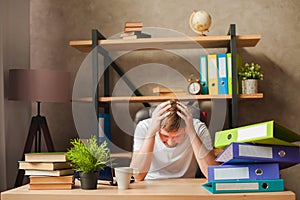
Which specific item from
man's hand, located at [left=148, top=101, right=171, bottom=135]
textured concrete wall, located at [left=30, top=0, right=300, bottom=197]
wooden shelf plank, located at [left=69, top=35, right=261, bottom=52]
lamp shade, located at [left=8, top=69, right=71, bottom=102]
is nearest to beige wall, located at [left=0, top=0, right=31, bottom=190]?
lamp shade, located at [left=8, top=69, right=71, bottom=102]

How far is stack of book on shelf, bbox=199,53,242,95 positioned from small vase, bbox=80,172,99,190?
147cm

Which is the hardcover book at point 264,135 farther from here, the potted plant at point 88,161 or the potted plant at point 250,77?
the potted plant at point 250,77

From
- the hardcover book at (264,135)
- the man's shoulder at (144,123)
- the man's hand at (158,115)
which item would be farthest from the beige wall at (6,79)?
the hardcover book at (264,135)

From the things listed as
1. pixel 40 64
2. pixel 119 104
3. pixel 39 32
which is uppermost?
pixel 39 32

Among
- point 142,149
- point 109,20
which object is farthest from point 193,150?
point 109,20

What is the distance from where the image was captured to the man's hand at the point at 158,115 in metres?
2.44

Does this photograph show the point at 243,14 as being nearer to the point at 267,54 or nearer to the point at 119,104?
the point at 267,54

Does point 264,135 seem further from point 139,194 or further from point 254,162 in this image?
point 139,194

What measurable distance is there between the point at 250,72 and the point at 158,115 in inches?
37.3

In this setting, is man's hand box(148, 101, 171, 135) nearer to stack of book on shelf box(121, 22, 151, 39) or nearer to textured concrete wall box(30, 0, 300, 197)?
stack of book on shelf box(121, 22, 151, 39)

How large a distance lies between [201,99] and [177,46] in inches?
17.1

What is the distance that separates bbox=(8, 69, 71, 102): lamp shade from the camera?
3055 millimetres

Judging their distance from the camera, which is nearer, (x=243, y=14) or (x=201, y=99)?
(x=201, y=99)

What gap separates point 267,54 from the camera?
3.48 meters
